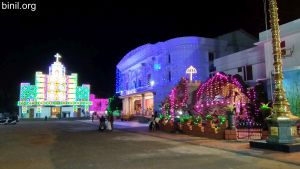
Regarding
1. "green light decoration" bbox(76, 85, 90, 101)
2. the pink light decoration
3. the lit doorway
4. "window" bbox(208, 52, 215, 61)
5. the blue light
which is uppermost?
"window" bbox(208, 52, 215, 61)

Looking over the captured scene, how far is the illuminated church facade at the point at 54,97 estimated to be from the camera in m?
71.9

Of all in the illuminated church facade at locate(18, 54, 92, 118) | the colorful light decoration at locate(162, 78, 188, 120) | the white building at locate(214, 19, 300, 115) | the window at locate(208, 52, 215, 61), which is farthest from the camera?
the illuminated church facade at locate(18, 54, 92, 118)

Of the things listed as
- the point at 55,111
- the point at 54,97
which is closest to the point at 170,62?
the point at 54,97

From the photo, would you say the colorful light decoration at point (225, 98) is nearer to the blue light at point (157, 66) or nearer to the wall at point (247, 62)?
the wall at point (247, 62)

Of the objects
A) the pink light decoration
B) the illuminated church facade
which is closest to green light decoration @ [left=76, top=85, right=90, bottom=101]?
the illuminated church facade

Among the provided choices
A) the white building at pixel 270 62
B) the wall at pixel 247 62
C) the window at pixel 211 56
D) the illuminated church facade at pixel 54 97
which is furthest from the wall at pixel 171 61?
the illuminated church facade at pixel 54 97

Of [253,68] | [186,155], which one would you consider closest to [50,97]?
[253,68]

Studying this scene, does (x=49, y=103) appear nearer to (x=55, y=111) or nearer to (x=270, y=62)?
Answer: (x=55, y=111)

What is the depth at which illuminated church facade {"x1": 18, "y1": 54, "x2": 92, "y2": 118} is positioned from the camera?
236ft

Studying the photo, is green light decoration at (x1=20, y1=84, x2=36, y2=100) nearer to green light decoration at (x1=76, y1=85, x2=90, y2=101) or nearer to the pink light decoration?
green light decoration at (x1=76, y1=85, x2=90, y2=101)

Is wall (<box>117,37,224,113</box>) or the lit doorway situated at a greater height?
wall (<box>117,37,224,113</box>)

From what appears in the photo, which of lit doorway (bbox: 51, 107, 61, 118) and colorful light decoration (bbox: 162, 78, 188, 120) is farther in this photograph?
lit doorway (bbox: 51, 107, 61, 118)

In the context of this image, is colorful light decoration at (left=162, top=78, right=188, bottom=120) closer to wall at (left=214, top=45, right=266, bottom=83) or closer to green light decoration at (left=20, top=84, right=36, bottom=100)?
wall at (left=214, top=45, right=266, bottom=83)

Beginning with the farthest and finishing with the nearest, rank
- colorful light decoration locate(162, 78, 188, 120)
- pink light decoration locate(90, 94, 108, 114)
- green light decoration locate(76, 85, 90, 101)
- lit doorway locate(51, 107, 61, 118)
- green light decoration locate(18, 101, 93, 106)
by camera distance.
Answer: pink light decoration locate(90, 94, 108, 114)
green light decoration locate(76, 85, 90, 101)
lit doorway locate(51, 107, 61, 118)
green light decoration locate(18, 101, 93, 106)
colorful light decoration locate(162, 78, 188, 120)
